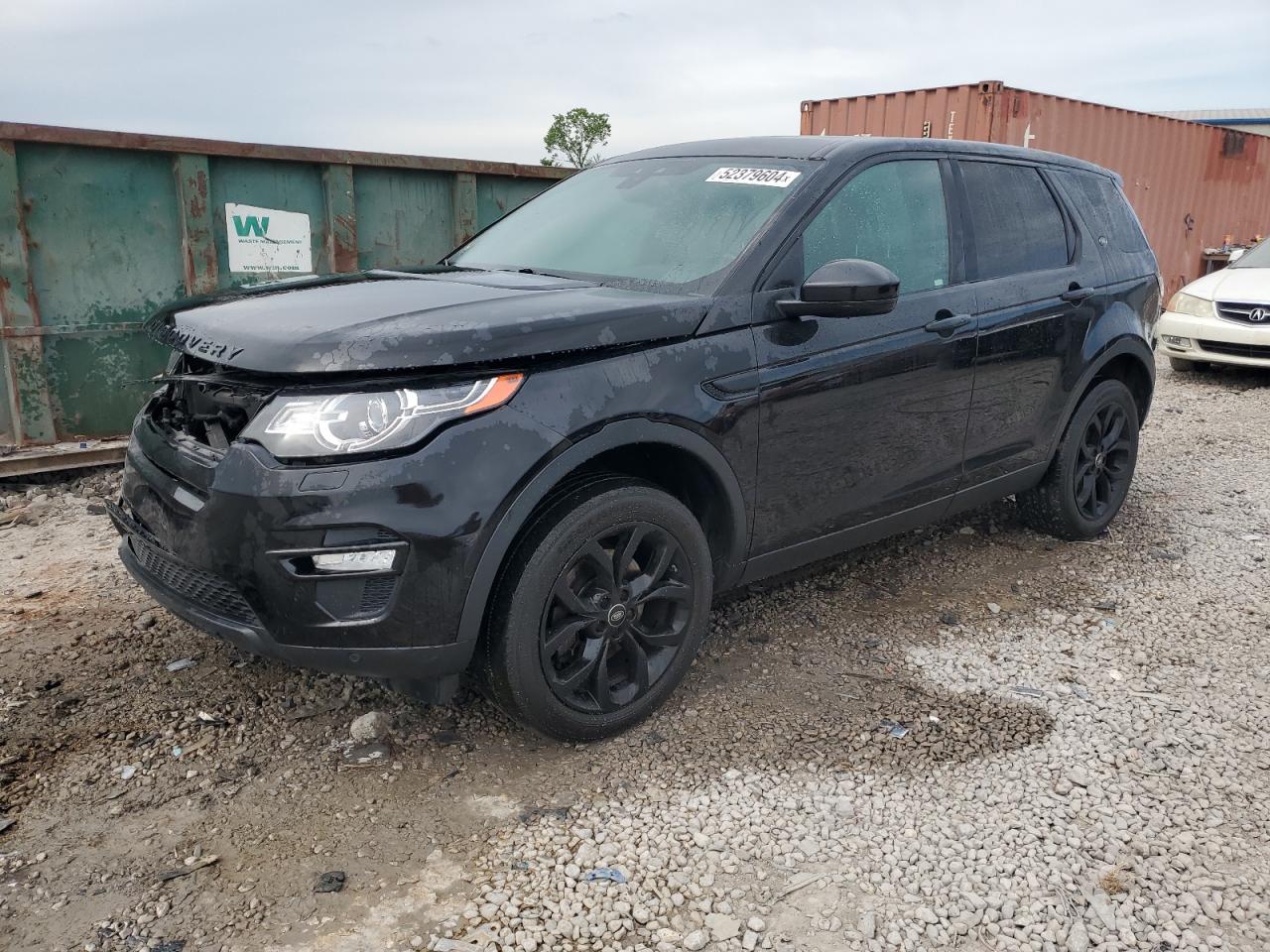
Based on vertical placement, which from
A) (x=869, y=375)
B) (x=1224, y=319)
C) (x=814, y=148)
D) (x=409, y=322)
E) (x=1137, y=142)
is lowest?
(x=1224, y=319)

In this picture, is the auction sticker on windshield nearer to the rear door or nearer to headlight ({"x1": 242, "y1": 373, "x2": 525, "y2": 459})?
the rear door

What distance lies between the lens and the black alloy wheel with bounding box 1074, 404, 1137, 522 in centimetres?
475

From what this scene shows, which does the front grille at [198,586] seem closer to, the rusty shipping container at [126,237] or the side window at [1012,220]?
the side window at [1012,220]

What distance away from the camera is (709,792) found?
Result: 2.75 m

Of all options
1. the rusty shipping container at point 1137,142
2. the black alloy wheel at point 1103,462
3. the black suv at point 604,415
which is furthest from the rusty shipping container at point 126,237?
the rusty shipping container at point 1137,142

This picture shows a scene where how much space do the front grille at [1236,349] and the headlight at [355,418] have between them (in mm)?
9012

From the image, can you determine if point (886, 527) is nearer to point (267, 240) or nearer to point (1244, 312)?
point (267, 240)

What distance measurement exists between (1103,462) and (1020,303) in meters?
1.26

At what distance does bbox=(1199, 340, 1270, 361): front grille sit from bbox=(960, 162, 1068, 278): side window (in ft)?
19.8

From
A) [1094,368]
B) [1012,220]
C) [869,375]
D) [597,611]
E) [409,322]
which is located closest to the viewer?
[409,322]

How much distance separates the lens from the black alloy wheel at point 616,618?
2.79 m

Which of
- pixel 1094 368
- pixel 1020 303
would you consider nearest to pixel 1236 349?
pixel 1094 368

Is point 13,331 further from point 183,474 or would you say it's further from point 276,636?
point 276,636

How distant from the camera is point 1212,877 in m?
2.41
